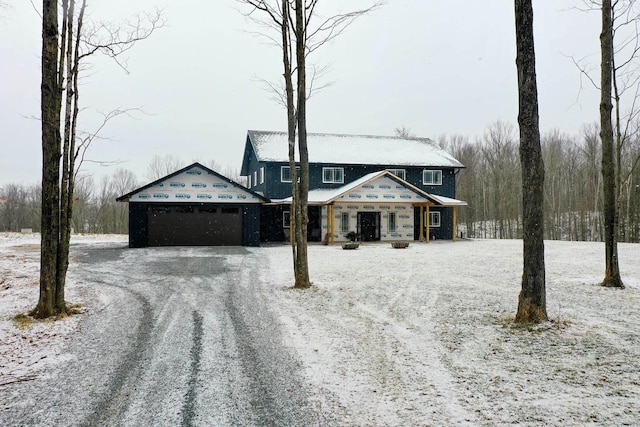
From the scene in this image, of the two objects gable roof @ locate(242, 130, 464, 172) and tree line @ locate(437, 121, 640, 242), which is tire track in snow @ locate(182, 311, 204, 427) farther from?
tree line @ locate(437, 121, 640, 242)

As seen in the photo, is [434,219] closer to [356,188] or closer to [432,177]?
[432,177]

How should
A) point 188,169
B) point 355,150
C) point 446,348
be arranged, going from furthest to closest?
point 355,150 → point 188,169 → point 446,348

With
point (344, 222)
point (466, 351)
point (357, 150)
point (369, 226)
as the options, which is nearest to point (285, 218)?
point (344, 222)

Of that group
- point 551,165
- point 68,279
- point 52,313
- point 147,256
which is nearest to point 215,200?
point 147,256

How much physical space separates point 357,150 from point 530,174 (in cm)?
2367

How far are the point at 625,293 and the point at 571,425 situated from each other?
7484 millimetres

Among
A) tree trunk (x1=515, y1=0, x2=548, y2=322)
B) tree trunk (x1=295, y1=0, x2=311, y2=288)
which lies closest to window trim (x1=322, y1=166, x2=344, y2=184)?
tree trunk (x1=295, y1=0, x2=311, y2=288)

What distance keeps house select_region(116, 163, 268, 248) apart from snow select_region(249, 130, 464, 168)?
4.37 meters

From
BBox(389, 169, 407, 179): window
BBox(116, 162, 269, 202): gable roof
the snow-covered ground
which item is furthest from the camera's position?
BBox(389, 169, 407, 179): window

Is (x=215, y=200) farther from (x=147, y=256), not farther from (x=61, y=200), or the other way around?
(x=61, y=200)

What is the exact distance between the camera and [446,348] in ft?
19.0

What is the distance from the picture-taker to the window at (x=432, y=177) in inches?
1161

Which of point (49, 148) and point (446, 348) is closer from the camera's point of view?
point (446, 348)

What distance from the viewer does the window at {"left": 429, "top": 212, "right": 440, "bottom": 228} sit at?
2931 centimetres
